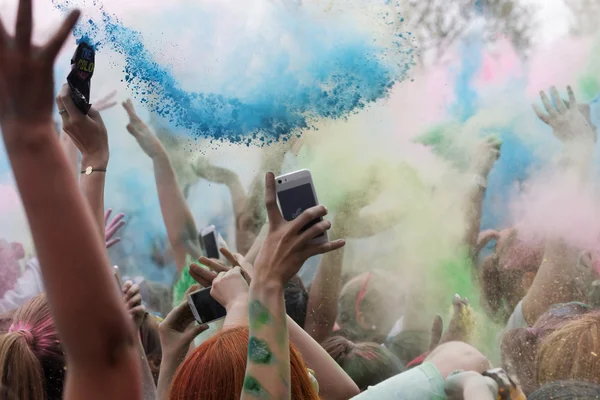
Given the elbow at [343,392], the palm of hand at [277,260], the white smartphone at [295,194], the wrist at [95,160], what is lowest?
the elbow at [343,392]

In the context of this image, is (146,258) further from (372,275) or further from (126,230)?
(372,275)

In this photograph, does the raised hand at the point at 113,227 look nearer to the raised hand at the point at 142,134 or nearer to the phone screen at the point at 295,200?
the raised hand at the point at 142,134

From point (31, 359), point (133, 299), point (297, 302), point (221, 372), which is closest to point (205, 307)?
point (133, 299)

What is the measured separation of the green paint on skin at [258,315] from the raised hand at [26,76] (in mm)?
439

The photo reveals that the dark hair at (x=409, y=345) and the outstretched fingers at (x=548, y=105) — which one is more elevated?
the outstretched fingers at (x=548, y=105)

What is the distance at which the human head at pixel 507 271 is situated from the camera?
1.86 m

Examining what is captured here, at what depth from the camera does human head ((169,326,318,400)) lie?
895mm

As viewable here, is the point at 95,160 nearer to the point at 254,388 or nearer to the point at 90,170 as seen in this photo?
the point at 90,170

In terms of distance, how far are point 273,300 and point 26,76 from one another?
47 centimetres

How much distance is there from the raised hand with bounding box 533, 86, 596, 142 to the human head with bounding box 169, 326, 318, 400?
1.22m

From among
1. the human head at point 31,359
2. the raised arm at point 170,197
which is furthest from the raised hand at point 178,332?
the raised arm at point 170,197

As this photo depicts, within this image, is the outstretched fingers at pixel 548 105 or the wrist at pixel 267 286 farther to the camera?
the outstretched fingers at pixel 548 105

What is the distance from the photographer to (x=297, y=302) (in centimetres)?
212


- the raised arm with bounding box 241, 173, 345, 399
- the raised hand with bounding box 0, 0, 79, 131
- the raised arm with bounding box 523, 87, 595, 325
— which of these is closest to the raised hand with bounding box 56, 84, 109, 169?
the raised arm with bounding box 241, 173, 345, 399
